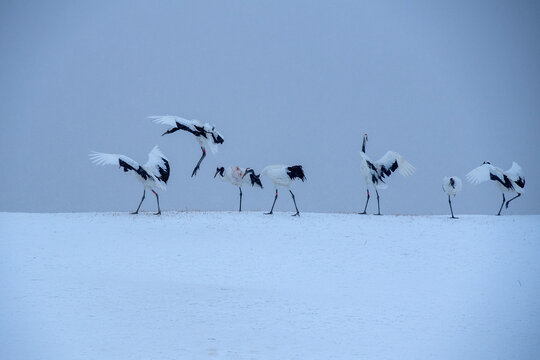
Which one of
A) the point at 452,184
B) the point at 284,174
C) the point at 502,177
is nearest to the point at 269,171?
the point at 284,174

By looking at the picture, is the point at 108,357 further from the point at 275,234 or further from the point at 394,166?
the point at 394,166

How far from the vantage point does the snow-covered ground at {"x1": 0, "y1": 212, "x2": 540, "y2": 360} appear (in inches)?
568

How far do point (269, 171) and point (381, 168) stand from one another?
480 cm

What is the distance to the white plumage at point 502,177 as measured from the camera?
26266 millimetres

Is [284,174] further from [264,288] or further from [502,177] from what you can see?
[502,177]

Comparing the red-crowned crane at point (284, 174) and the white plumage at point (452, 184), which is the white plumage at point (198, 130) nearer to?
the red-crowned crane at point (284, 174)

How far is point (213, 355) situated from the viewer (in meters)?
13.6

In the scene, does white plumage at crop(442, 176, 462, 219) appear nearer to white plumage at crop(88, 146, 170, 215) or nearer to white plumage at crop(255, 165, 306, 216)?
white plumage at crop(255, 165, 306, 216)

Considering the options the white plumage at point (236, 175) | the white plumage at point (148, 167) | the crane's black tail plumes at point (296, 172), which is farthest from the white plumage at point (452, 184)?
the white plumage at point (148, 167)

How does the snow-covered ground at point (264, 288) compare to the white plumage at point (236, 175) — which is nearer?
the snow-covered ground at point (264, 288)

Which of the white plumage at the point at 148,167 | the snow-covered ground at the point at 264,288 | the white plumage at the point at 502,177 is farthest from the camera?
the white plumage at the point at 502,177

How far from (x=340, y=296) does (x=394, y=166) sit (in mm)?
10557

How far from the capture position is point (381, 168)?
26.4 meters

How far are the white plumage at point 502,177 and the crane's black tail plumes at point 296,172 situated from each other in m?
6.94
